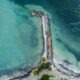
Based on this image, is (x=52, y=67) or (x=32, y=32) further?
(x=32, y=32)

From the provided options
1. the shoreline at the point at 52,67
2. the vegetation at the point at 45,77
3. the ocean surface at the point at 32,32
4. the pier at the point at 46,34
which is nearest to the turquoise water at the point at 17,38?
the ocean surface at the point at 32,32

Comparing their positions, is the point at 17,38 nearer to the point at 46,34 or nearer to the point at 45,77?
the point at 46,34

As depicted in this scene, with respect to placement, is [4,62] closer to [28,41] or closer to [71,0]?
[28,41]

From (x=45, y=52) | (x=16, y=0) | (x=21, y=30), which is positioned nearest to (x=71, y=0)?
(x=16, y=0)

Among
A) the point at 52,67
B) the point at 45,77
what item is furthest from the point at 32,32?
the point at 45,77

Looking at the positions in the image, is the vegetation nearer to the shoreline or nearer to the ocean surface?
the shoreline

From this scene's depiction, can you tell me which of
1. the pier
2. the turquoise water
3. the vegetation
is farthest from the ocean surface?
the vegetation

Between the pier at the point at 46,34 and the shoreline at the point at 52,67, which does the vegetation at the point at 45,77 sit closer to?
the shoreline at the point at 52,67

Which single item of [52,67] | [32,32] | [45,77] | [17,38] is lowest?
[45,77]
